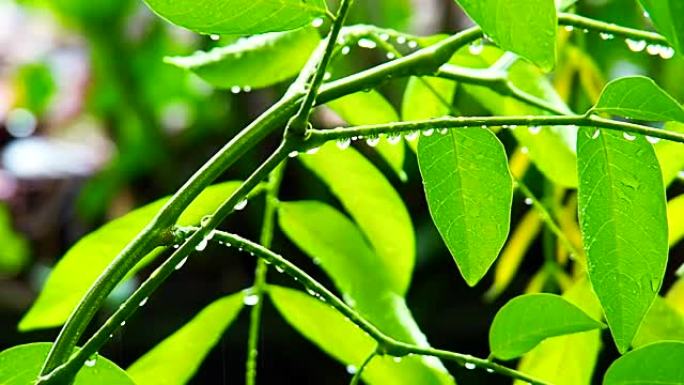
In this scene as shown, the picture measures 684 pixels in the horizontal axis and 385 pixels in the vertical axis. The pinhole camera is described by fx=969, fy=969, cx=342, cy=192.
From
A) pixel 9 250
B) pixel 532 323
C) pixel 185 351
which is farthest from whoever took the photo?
pixel 9 250

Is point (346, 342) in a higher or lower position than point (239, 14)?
lower

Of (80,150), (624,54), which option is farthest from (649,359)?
(80,150)

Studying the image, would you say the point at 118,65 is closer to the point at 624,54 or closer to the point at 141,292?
the point at 624,54

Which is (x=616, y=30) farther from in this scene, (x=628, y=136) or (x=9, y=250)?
(x=9, y=250)

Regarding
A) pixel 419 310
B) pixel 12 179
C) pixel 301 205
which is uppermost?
pixel 301 205

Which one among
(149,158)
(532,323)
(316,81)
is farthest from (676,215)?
(149,158)

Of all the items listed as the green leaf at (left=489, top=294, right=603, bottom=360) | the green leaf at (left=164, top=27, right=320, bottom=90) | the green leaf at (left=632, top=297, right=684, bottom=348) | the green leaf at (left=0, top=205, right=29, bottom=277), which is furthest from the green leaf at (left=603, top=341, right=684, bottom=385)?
the green leaf at (left=0, top=205, right=29, bottom=277)
